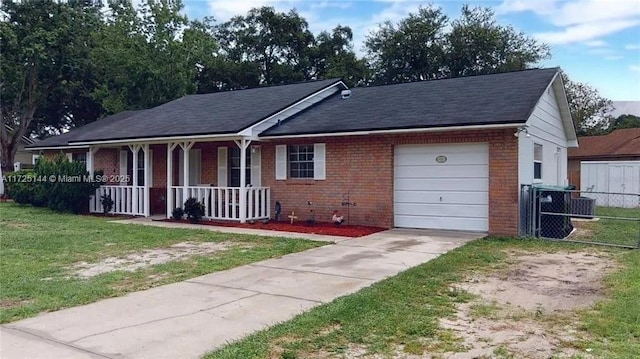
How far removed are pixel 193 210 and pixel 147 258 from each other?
550 centimetres

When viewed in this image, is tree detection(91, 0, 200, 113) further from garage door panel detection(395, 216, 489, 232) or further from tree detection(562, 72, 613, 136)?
tree detection(562, 72, 613, 136)

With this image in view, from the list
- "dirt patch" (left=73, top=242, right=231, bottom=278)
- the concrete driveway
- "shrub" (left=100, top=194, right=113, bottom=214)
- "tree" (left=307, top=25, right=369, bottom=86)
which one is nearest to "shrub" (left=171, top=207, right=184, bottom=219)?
"shrub" (left=100, top=194, right=113, bottom=214)

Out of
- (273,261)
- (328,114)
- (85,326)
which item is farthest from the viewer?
(328,114)

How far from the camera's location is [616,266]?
7.92m

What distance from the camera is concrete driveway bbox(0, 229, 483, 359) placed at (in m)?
4.35

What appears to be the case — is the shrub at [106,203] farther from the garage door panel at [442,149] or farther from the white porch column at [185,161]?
the garage door panel at [442,149]

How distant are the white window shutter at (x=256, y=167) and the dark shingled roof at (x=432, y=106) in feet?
3.22

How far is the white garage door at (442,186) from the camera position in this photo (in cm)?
1166

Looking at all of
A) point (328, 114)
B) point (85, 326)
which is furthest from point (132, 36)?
point (85, 326)

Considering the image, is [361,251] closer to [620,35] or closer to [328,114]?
[328,114]

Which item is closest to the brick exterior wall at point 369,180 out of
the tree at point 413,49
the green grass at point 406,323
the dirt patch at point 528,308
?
the dirt patch at point 528,308

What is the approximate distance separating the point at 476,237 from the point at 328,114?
6019 millimetres

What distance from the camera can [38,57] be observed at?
2845cm

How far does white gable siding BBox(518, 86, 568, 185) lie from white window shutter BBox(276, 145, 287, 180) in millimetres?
6349
